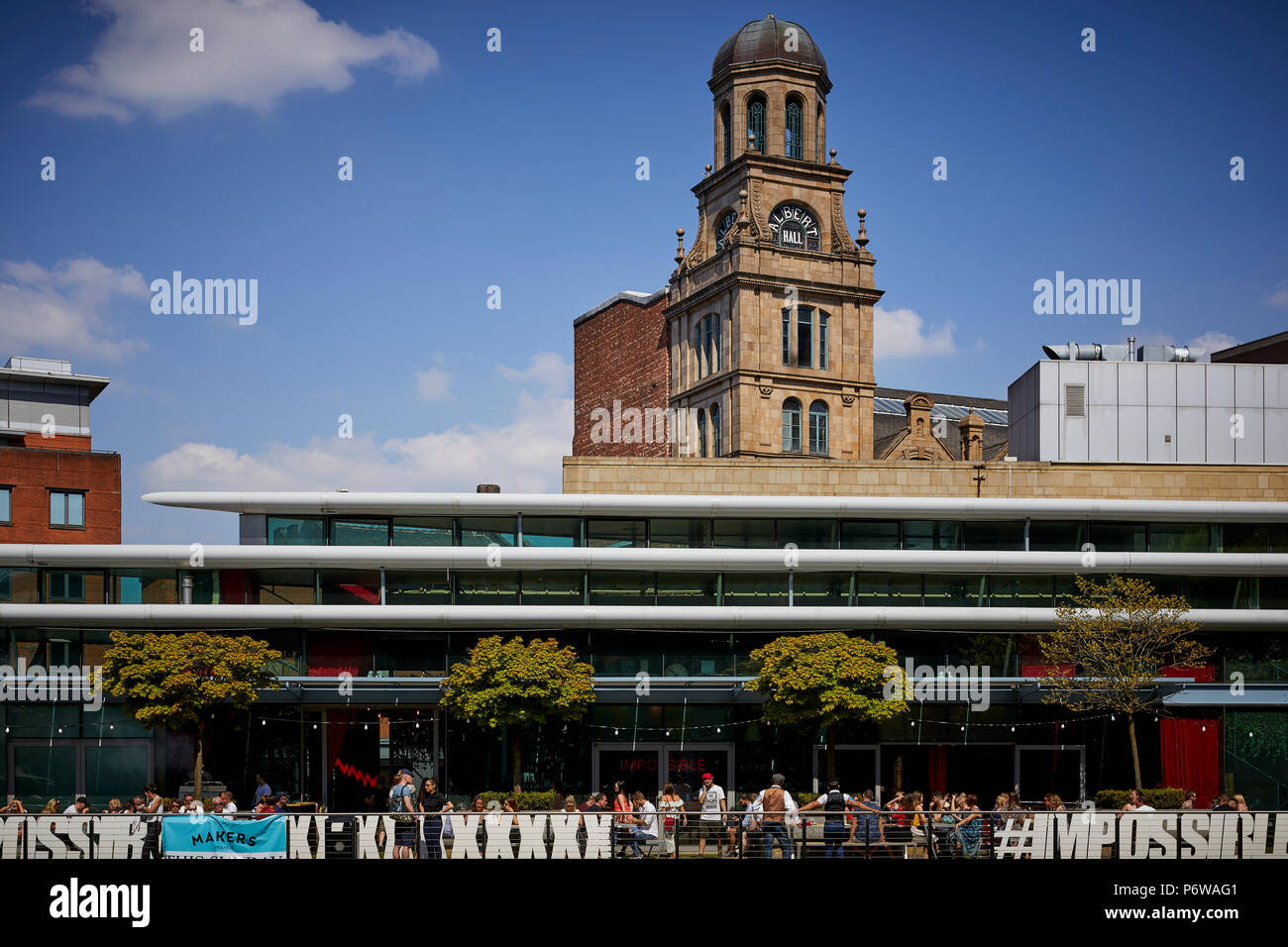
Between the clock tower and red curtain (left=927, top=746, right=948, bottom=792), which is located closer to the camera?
red curtain (left=927, top=746, right=948, bottom=792)

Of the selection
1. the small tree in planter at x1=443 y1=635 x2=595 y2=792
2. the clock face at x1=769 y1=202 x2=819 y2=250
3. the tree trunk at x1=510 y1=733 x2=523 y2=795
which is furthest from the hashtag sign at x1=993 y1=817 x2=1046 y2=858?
the clock face at x1=769 y1=202 x2=819 y2=250

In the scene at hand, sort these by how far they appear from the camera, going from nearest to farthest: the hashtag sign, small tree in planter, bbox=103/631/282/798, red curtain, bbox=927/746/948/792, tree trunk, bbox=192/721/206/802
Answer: the hashtag sign, tree trunk, bbox=192/721/206/802, small tree in planter, bbox=103/631/282/798, red curtain, bbox=927/746/948/792

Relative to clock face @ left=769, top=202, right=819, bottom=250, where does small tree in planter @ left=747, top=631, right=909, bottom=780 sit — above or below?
below

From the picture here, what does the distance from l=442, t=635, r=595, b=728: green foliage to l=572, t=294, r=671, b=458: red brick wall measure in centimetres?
4092

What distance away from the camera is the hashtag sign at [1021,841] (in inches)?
914

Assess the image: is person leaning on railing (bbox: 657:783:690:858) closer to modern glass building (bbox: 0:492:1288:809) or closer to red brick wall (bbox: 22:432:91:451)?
modern glass building (bbox: 0:492:1288:809)

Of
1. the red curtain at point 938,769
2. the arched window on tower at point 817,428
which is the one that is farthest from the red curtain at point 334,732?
the arched window on tower at point 817,428

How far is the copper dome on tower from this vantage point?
70.9m

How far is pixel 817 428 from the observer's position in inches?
2788

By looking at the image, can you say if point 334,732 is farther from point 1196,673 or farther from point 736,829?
point 1196,673

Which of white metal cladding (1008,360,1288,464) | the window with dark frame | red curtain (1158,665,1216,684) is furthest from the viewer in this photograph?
the window with dark frame

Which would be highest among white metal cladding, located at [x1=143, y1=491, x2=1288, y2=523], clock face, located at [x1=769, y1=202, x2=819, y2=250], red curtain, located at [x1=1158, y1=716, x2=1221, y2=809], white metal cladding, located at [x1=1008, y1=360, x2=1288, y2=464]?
clock face, located at [x1=769, y1=202, x2=819, y2=250]
